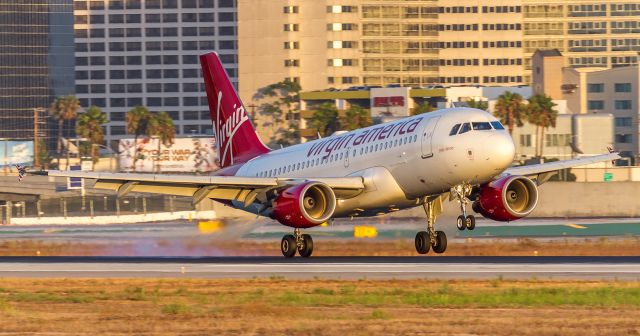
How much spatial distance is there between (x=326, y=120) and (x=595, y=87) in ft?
153

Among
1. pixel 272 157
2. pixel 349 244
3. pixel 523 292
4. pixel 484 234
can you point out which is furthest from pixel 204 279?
pixel 484 234

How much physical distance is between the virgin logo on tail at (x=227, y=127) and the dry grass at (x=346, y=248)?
467 centimetres

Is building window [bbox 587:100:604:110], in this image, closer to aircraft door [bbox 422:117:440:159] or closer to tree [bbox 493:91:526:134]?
tree [bbox 493:91:526:134]

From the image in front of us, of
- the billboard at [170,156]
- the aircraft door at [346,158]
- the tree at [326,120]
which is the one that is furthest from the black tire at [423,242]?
the billboard at [170,156]

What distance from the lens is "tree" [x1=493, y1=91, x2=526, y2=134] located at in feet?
545

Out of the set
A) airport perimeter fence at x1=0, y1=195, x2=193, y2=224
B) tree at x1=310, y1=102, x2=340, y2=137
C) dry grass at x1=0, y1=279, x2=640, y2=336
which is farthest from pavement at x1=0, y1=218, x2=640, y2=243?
tree at x1=310, y1=102, x2=340, y2=137

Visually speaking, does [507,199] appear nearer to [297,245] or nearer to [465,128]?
[465,128]

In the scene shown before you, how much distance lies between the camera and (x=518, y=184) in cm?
5122

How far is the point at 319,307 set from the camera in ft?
104

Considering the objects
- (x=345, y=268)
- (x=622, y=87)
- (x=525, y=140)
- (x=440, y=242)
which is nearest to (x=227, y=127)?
(x=440, y=242)

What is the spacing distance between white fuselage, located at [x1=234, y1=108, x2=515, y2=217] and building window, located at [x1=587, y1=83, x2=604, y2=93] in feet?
483

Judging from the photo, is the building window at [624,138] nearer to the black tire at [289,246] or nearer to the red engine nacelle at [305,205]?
the black tire at [289,246]

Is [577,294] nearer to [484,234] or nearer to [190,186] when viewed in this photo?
[190,186]

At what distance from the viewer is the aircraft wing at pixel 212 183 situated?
50.2 meters
